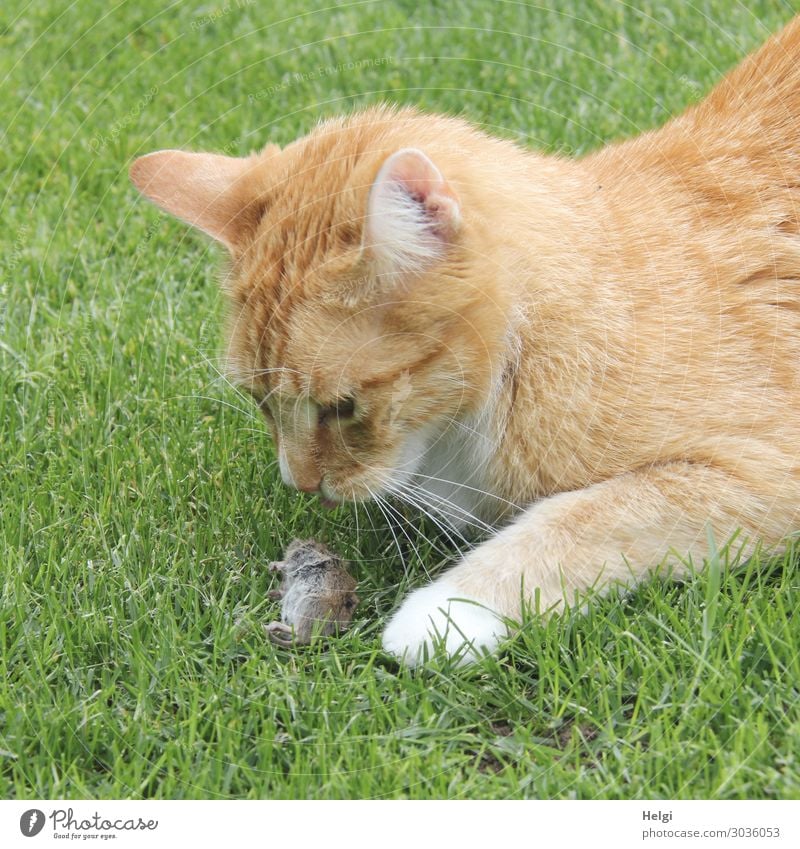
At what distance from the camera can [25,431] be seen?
3.35 metres

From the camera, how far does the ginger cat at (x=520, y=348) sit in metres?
2.42

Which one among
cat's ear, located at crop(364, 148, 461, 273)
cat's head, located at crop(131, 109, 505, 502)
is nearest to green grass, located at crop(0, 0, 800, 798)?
cat's head, located at crop(131, 109, 505, 502)

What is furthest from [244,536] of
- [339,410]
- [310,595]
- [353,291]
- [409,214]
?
[409,214]

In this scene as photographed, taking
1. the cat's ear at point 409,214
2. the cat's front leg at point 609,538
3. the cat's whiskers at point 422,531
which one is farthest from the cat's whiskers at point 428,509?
the cat's ear at point 409,214

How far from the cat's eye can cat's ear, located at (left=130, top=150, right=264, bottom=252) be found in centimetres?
42

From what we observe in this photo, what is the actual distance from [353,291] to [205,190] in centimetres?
52

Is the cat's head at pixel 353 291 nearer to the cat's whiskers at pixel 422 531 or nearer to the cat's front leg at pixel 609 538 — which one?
the cat's whiskers at pixel 422 531

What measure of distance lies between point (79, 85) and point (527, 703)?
3672 mm

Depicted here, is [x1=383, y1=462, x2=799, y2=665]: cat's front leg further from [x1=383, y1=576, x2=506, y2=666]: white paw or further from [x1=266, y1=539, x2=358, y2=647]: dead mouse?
[x1=266, y1=539, x2=358, y2=647]: dead mouse

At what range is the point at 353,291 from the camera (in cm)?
238

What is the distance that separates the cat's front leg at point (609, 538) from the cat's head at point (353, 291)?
0.99ft

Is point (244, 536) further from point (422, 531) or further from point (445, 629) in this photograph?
point (445, 629)
